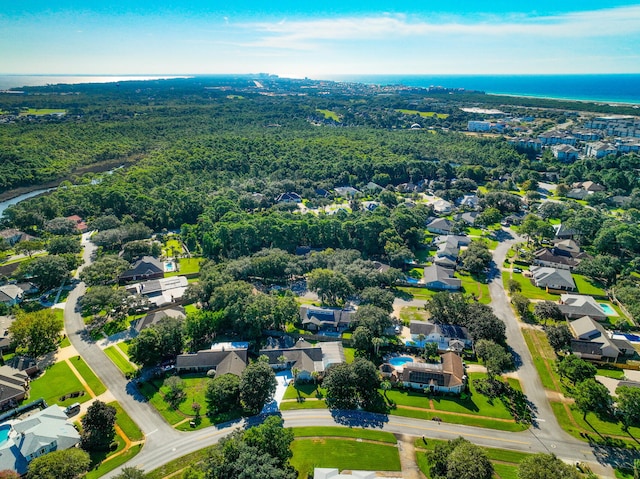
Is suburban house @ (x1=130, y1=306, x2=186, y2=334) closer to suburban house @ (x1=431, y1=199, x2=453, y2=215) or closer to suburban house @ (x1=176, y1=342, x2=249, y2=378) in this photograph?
suburban house @ (x1=176, y1=342, x2=249, y2=378)

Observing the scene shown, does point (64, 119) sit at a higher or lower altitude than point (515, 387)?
higher

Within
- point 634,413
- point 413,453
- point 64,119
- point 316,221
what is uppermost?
point 64,119

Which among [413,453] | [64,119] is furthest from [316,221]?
[64,119]

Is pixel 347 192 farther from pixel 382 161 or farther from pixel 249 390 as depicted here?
Answer: pixel 249 390

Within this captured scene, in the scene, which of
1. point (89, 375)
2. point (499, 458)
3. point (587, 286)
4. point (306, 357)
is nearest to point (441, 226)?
point (587, 286)

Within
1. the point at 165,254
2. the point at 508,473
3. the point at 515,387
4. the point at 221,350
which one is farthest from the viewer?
the point at 165,254

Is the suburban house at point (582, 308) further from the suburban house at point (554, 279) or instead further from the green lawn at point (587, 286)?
the green lawn at point (587, 286)

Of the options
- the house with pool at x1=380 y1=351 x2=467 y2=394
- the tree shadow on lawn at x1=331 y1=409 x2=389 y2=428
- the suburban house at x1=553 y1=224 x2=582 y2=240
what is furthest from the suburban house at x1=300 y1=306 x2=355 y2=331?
the suburban house at x1=553 y1=224 x2=582 y2=240

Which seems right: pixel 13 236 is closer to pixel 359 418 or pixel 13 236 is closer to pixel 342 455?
pixel 359 418
